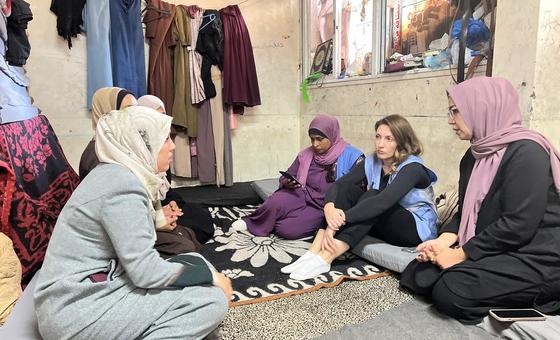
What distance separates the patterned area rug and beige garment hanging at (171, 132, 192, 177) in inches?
47.0

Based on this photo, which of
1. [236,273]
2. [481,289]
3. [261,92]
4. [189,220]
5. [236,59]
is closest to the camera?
[481,289]

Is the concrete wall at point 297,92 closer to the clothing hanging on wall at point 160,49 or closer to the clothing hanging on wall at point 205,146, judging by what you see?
the clothing hanging on wall at point 205,146

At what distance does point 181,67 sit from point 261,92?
2.98 feet

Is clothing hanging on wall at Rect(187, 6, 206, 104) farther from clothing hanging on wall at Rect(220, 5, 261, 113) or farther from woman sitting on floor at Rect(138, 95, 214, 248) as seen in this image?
woman sitting on floor at Rect(138, 95, 214, 248)

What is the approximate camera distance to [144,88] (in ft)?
11.1

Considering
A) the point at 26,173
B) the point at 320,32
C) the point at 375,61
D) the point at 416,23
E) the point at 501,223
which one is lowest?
the point at 501,223

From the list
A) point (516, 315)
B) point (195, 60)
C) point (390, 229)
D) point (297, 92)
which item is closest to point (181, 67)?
point (195, 60)

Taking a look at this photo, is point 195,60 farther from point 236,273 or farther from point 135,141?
point 135,141

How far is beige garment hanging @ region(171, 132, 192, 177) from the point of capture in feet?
12.0

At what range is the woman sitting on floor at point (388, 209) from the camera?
1873mm

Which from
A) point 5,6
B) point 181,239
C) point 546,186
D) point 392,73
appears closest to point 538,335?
point 546,186

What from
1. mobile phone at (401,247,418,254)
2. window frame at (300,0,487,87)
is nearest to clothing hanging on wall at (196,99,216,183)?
window frame at (300,0,487,87)

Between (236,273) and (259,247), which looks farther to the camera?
(259,247)

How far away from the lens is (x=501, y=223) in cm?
140
